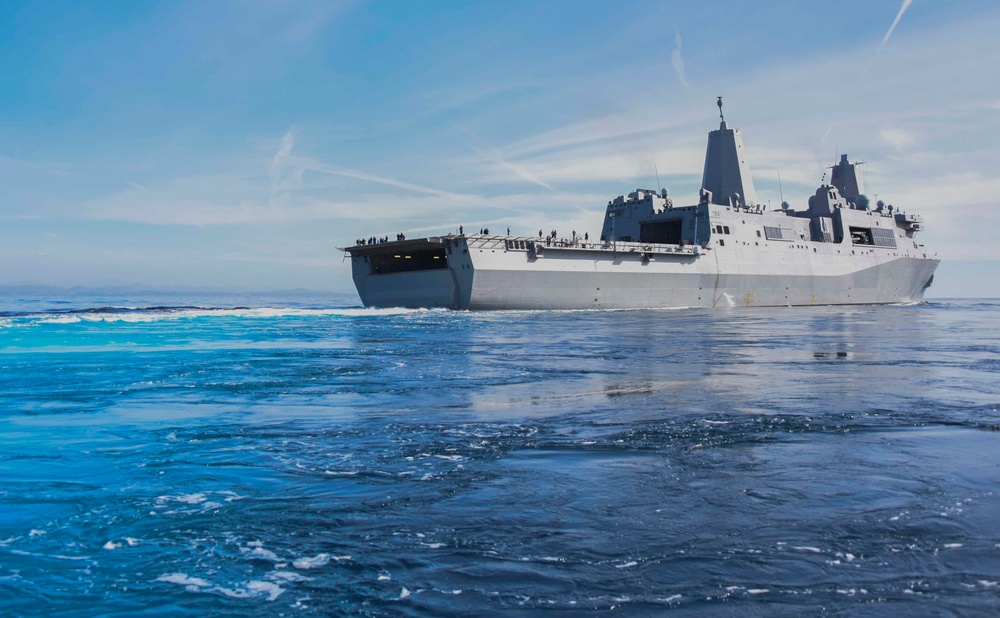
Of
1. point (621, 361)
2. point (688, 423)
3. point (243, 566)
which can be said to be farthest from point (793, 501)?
point (621, 361)

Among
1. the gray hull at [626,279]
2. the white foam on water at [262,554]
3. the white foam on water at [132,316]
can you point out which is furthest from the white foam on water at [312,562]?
the white foam on water at [132,316]

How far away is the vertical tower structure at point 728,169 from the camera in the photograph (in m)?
49.1

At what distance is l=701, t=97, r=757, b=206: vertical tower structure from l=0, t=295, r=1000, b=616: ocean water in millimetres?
38857

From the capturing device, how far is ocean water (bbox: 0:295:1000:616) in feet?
11.7

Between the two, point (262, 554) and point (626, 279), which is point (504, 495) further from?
point (626, 279)

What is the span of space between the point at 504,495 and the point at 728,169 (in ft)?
159

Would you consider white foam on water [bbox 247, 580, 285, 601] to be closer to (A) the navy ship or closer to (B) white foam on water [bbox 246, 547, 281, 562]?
(B) white foam on water [bbox 246, 547, 281, 562]

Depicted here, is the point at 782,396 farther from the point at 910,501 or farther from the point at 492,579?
the point at 492,579

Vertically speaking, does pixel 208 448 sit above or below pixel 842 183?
below

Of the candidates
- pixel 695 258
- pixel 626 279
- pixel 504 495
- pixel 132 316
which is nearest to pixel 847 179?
pixel 695 258

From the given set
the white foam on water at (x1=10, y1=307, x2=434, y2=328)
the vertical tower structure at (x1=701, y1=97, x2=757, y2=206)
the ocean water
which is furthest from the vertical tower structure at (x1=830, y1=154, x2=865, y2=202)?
the ocean water

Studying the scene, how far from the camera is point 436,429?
7.82 m

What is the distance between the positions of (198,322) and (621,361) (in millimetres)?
22905

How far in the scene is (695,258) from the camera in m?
42.3
